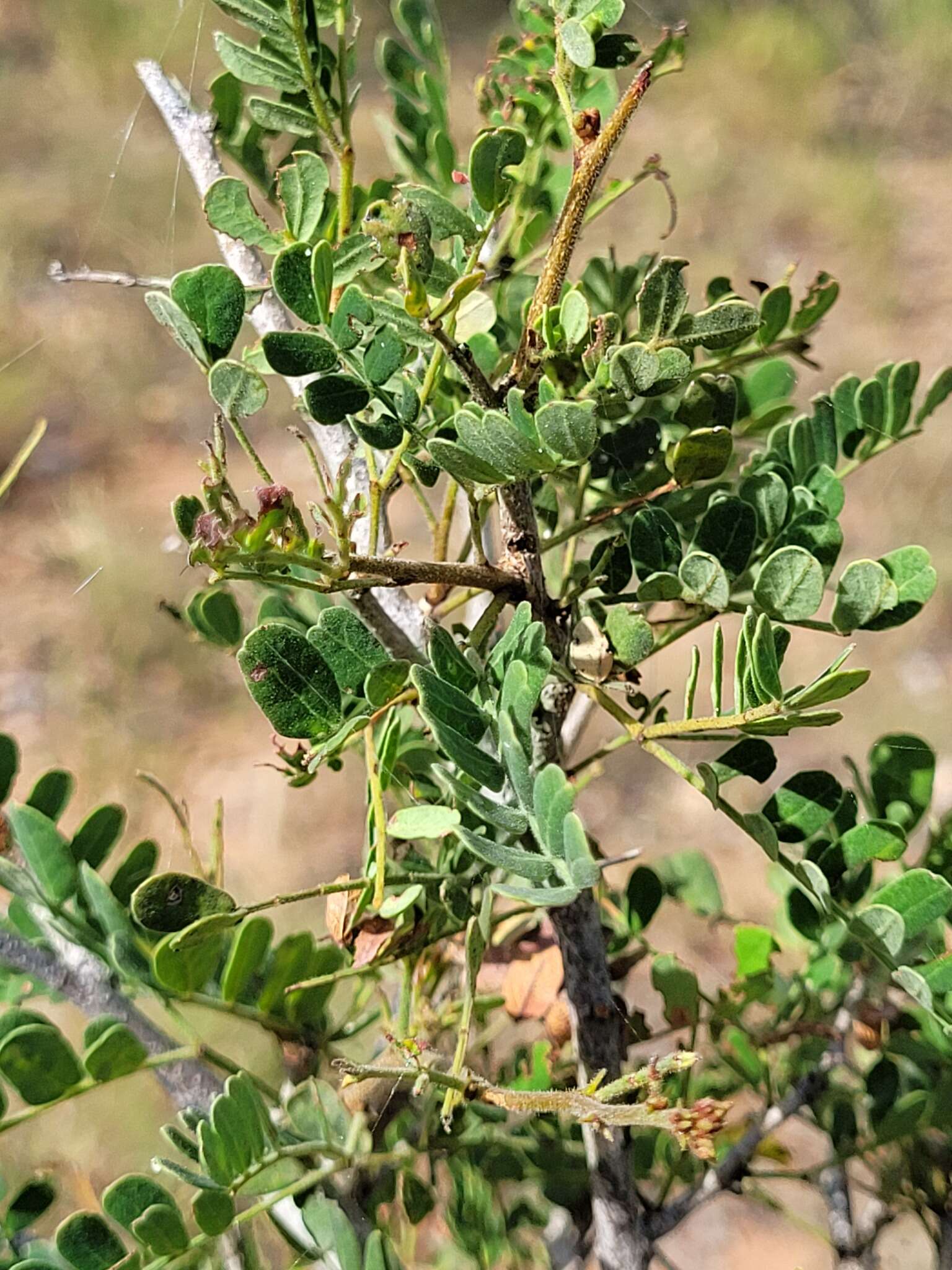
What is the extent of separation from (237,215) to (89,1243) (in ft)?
1.43

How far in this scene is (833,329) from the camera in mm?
3834

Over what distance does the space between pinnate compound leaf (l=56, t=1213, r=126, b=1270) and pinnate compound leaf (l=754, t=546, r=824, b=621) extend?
38 cm

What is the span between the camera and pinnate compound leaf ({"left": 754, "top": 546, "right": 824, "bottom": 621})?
37 centimetres

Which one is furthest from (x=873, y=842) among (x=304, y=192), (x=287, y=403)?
(x=287, y=403)

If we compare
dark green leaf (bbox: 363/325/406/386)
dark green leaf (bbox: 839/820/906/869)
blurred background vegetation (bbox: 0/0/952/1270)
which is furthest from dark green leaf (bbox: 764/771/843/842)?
blurred background vegetation (bbox: 0/0/952/1270)

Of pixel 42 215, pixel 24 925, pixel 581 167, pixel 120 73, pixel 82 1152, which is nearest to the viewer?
pixel 581 167

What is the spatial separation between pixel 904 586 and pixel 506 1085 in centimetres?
43

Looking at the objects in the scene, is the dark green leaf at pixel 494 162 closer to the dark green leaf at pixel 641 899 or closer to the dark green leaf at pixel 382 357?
the dark green leaf at pixel 382 357

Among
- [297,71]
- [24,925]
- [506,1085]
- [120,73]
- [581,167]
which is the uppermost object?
[120,73]

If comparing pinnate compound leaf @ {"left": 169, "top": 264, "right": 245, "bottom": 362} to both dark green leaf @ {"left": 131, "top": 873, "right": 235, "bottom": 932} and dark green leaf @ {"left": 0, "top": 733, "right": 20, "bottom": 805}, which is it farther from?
dark green leaf @ {"left": 0, "top": 733, "right": 20, "bottom": 805}

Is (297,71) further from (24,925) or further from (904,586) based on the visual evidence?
(24,925)

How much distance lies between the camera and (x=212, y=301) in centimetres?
34

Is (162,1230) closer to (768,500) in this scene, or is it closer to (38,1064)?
(38,1064)

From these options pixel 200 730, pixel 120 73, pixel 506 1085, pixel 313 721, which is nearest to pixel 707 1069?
pixel 506 1085
